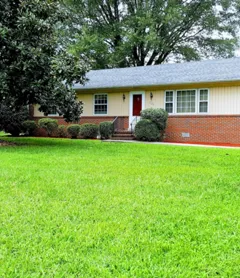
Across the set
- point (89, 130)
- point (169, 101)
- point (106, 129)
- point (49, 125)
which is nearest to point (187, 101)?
point (169, 101)

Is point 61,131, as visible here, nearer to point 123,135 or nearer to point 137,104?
point 123,135

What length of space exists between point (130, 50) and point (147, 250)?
27.3 m

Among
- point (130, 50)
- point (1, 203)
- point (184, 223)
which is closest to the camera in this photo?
point (184, 223)

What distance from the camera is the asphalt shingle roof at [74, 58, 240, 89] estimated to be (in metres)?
15.7

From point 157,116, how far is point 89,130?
→ 4244 millimetres

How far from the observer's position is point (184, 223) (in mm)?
3307

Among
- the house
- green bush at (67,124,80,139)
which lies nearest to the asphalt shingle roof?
the house

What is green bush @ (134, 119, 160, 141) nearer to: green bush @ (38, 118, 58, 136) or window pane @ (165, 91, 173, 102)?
window pane @ (165, 91, 173, 102)

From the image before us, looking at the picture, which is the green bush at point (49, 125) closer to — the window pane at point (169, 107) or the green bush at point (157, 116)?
the green bush at point (157, 116)

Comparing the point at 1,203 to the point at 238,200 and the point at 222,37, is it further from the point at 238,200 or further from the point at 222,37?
the point at 222,37

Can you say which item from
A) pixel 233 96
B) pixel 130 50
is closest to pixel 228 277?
pixel 233 96

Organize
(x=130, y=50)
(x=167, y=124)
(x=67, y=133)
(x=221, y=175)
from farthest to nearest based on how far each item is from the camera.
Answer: (x=130, y=50) → (x=67, y=133) → (x=167, y=124) → (x=221, y=175)

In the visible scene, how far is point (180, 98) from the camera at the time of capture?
16.8 m

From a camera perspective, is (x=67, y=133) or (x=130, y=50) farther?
(x=130, y=50)
